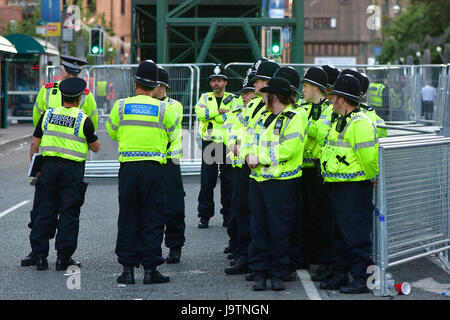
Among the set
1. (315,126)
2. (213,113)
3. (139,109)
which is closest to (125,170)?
(139,109)

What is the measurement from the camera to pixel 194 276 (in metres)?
8.05

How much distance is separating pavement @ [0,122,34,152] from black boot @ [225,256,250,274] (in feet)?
50.4

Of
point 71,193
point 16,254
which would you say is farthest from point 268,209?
point 16,254

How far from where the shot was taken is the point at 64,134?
8227 millimetres

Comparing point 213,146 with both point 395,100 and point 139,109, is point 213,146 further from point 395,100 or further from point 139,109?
point 395,100

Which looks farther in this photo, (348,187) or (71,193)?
(71,193)

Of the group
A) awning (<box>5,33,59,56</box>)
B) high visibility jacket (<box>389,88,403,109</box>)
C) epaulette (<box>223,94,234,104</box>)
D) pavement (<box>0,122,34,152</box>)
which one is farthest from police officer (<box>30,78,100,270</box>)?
awning (<box>5,33,59,56</box>)

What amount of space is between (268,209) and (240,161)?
0.75 metres

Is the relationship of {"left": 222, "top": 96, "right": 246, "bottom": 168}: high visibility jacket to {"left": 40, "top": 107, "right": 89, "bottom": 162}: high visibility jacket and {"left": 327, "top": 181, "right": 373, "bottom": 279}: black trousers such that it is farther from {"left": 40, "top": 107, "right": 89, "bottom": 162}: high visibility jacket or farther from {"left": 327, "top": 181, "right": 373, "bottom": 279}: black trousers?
{"left": 40, "top": 107, "right": 89, "bottom": 162}: high visibility jacket

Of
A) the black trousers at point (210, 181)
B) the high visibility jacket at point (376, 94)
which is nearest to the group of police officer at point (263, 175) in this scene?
the black trousers at point (210, 181)

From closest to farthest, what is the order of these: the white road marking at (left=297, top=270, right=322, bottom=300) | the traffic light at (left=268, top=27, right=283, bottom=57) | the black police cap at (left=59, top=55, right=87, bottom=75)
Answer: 1. the white road marking at (left=297, top=270, right=322, bottom=300)
2. the black police cap at (left=59, top=55, right=87, bottom=75)
3. the traffic light at (left=268, top=27, right=283, bottom=57)

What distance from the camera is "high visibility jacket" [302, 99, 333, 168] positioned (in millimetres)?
7688

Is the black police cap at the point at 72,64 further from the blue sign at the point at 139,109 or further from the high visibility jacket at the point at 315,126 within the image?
the high visibility jacket at the point at 315,126
